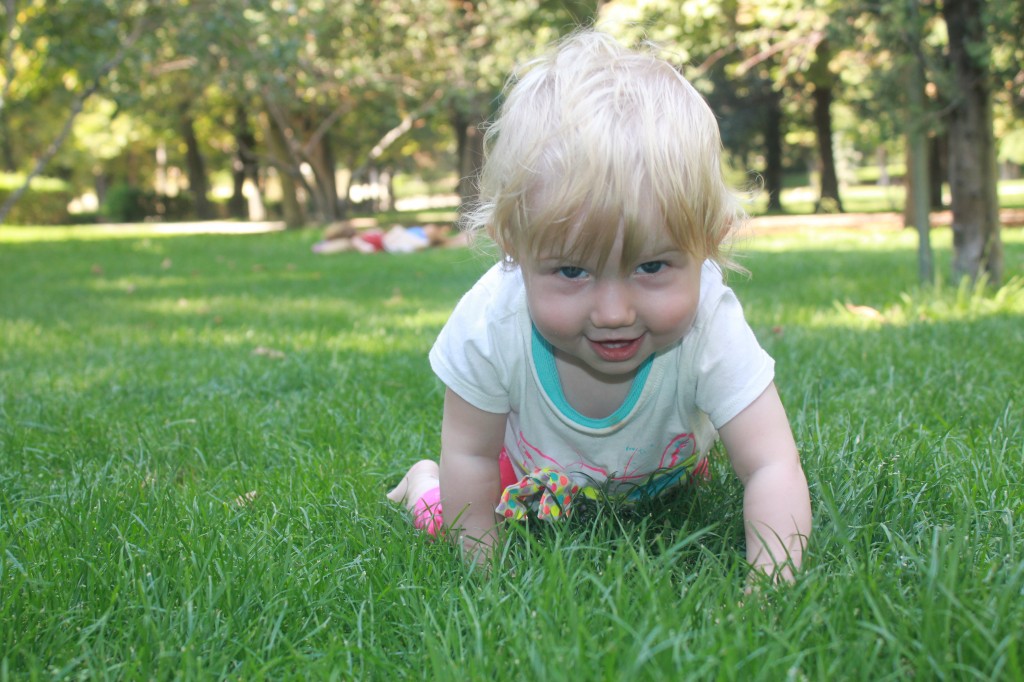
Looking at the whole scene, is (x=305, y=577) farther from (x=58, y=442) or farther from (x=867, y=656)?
(x=58, y=442)

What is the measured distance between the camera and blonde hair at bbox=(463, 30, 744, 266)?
173 centimetres

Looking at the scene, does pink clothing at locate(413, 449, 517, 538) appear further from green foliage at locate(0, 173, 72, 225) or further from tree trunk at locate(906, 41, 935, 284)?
green foliage at locate(0, 173, 72, 225)

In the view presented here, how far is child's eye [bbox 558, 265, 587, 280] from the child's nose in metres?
0.05

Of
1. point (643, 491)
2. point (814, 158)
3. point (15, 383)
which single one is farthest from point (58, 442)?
point (814, 158)

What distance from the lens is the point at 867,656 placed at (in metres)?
1.39

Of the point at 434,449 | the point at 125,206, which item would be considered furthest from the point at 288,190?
the point at 434,449

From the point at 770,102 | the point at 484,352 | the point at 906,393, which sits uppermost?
the point at 770,102

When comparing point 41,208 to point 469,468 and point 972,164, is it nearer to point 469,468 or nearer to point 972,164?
point 972,164

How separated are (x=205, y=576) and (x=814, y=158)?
52.9 metres

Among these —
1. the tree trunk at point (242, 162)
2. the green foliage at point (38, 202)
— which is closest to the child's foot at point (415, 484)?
the tree trunk at point (242, 162)

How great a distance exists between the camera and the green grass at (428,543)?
4.73 ft

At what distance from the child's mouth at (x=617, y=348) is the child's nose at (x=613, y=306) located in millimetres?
91

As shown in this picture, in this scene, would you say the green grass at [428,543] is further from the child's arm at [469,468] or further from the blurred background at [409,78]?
the blurred background at [409,78]

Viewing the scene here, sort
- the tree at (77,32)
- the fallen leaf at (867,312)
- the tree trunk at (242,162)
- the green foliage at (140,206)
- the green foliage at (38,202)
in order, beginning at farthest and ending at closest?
the green foliage at (140,206) → the tree trunk at (242,162) → the green foliage at (38,202) → the tree at (77,32) → the fallen leaf at (867,312)
